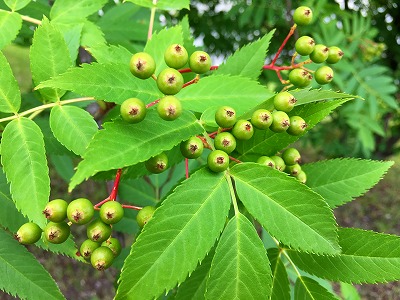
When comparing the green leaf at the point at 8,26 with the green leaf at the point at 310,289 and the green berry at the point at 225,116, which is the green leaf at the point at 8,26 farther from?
the green leaf at the point at 310,289

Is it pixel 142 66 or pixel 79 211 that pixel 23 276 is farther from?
pixel 142 66

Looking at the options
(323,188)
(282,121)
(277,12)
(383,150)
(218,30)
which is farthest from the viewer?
(383,150)

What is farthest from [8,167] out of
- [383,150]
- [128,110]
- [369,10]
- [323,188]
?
[383,150]

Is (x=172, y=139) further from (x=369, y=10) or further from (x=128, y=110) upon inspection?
(x=369, y=10)

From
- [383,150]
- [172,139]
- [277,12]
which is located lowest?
[383,150]

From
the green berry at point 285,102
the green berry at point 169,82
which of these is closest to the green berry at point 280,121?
the green berry at point 285,102
